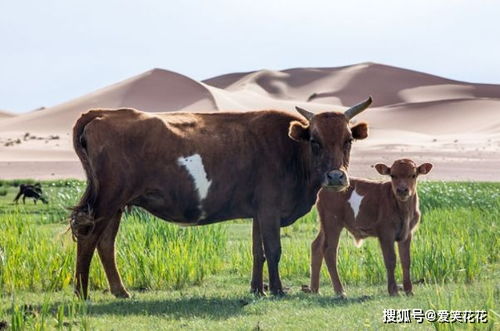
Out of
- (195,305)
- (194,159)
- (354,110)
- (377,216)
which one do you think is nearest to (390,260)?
(377,216)

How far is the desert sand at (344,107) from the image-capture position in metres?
49.6

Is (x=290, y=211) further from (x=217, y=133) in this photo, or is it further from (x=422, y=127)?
(x=422, y=127)

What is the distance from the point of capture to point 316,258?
33.8 ft

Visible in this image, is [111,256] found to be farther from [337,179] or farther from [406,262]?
[406,262]

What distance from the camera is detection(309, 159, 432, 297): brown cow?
31.9 ft

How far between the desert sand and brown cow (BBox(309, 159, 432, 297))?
26030 mm

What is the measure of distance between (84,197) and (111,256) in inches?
33.5

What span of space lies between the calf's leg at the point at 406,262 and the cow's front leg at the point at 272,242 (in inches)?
55.3

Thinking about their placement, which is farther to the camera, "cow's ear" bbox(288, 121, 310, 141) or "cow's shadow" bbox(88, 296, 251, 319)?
"cow's ear" bbox(288, 121, 310, 141)

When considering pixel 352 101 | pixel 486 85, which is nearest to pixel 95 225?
pixel 352 101

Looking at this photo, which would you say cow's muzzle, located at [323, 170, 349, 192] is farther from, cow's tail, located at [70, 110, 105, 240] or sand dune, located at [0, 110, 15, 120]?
sand dune, located at [0, 110, 15, 120]

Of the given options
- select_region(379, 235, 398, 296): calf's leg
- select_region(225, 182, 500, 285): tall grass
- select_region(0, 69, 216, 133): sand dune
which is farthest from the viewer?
select_region(0, 69, 216, 133): sand dune

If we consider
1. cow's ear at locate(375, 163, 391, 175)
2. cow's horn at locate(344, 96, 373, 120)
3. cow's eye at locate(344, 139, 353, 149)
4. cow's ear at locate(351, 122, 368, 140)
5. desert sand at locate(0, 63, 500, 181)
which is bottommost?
desert sand at locate(0, 63, 500, 181)

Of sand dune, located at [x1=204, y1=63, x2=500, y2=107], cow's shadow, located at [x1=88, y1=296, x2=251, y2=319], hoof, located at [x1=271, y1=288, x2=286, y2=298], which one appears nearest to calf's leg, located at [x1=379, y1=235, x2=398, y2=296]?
hoof, located at [x1=271, y1=288, x2=286, y2=298]
